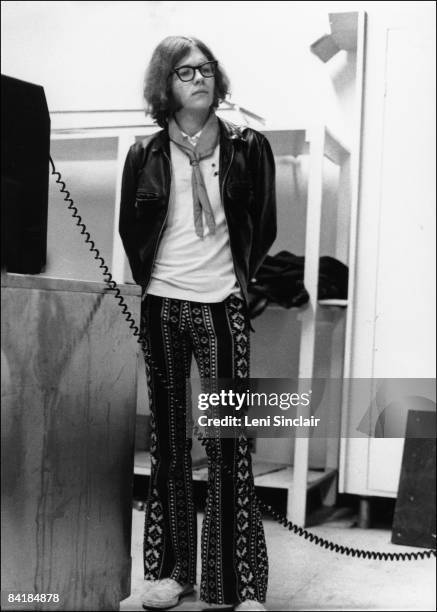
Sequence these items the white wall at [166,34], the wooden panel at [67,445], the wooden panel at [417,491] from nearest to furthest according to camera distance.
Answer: the wooden panel at [67,445] < the wooden panel at [417,491] < the white wall at [166,34]

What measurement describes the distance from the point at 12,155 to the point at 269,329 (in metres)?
2.17

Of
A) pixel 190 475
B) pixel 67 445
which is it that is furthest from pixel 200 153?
pixel 67 445

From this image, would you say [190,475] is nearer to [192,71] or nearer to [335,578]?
[335,578]

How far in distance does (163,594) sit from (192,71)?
1165mm

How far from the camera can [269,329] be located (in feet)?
11.3

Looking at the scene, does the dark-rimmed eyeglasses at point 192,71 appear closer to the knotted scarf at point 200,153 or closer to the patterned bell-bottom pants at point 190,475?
the knotted scarf at point 200,153

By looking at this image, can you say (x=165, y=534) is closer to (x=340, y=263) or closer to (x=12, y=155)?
(x=12, y=155)

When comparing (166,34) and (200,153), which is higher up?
(166,34)

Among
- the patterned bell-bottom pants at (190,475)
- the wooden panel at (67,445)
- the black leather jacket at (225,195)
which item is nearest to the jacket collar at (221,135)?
the black leather jacket at (225,195)

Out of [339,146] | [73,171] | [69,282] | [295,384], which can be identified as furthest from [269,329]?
[69,282]

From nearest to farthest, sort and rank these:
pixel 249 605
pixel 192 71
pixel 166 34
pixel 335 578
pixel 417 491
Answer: pixel 249 605 < pixel 192 71 < pixel 335 578 < pixel 417 491 < pixel 166 34

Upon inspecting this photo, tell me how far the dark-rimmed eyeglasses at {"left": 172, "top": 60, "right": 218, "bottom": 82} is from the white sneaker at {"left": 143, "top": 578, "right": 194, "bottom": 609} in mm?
1131

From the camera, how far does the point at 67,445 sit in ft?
4.86

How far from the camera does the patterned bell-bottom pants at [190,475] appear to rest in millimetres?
2018
